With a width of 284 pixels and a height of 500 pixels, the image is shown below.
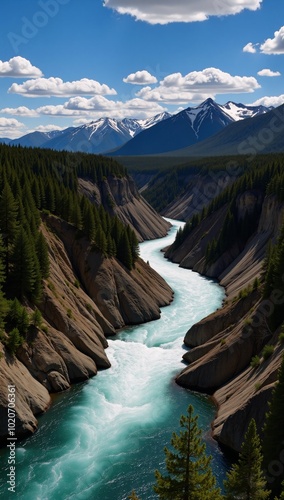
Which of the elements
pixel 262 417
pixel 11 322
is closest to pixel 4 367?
pixel 11 322

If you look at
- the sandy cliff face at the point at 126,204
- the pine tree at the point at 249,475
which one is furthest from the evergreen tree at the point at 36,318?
the sandy cliff face at the point at 126,204

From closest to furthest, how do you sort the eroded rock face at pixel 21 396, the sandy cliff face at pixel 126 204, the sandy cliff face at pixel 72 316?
the eroded rock face at pixel 21 396 → the sandy cliff face at pixel 72 316 → the sandy cliff face at pixel 126 204

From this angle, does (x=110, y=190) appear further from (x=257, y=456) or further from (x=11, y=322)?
(x=257, y=456)

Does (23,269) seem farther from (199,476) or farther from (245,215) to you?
(245,215)

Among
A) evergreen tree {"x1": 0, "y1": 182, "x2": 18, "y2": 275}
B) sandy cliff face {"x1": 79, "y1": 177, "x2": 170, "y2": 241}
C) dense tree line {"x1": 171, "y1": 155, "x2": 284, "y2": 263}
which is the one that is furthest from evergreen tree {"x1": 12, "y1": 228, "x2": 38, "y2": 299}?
sandy cliff face {"x1": 79, "y1": 177, "x2": 170, "y2": 241}

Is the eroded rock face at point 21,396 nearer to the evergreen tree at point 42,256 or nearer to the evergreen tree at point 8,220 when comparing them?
the evergreen tree at point 42,256

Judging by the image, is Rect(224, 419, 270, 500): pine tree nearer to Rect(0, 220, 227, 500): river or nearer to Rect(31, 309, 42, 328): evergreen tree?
Rect(0, 220, 227, 500): river
